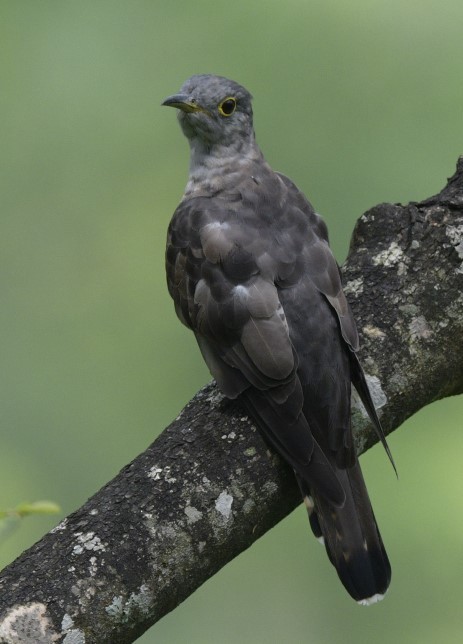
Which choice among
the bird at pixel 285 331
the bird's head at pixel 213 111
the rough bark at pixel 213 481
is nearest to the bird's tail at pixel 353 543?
the bird at pixel 285 331

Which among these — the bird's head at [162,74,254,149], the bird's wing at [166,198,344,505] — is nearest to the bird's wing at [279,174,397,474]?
the bird's wing at [166,198,344,505]

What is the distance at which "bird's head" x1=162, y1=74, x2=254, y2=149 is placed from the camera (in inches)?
168

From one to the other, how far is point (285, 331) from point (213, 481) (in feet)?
2.37

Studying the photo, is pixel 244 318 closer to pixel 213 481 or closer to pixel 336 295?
pixel 336 295

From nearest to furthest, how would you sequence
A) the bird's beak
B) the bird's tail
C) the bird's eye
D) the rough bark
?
1. the rough bark
2. the bird's tail
3. the bird's beak
4. the bird's eye

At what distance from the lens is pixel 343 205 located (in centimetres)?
723

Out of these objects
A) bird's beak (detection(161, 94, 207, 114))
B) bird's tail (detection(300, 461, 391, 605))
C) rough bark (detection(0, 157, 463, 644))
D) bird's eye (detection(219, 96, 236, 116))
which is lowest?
bird's tail (detection(300, 461, 391, 605))

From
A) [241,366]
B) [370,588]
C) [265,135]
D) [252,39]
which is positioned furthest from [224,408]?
[252,39]

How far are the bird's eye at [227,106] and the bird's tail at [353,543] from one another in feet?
5.88

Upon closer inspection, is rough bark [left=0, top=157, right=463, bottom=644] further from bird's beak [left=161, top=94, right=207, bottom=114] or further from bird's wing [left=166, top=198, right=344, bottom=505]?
bird's beak [left=161, top=94, right=207, bottom=114]

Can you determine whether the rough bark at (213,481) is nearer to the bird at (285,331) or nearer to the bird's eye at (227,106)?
the bird at (285,331)

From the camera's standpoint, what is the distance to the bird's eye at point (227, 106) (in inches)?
170

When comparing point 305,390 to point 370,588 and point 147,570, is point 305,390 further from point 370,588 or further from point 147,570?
point 147,570

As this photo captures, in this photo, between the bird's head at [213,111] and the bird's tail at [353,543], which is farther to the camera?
the bird's head at [213,111]
